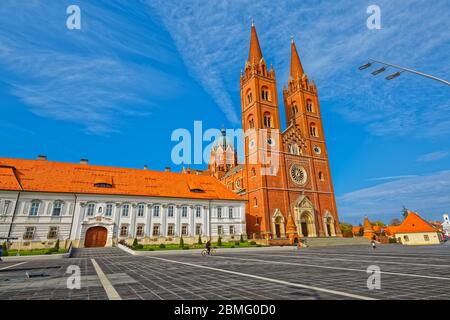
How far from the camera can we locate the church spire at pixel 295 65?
57.6 metres

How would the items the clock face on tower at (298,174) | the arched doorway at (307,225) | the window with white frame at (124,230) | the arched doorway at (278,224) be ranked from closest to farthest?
1. the window with white frame at (124,230)
2. the arched doorway at (278,224)
3. the arched doorway at (307,225)
4. the clock face on tower at (298,174)

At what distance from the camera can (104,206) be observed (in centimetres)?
3086

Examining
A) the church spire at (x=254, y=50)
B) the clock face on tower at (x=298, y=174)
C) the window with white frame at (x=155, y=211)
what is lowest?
the window with white frame at (x=155, y=211)

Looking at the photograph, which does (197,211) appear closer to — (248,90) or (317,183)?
(317,183)

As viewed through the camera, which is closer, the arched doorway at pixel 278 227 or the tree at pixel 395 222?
the arched doorway at pixel 278 227

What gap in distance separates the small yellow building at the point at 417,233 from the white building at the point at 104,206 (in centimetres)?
3249

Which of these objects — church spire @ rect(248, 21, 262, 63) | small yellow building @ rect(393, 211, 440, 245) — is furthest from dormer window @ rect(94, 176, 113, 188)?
small yellow building @ rect(393, 211, 440, 245)

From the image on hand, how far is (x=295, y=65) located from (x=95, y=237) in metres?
54.1

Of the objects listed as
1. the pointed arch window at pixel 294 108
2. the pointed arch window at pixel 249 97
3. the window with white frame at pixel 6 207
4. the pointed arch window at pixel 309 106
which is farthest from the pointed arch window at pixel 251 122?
the window with white frame at pixel 6 207

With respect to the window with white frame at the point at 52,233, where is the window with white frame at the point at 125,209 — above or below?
above

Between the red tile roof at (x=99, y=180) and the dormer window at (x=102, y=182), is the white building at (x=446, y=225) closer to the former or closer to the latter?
the red tile roof at (x=99, y=180)
